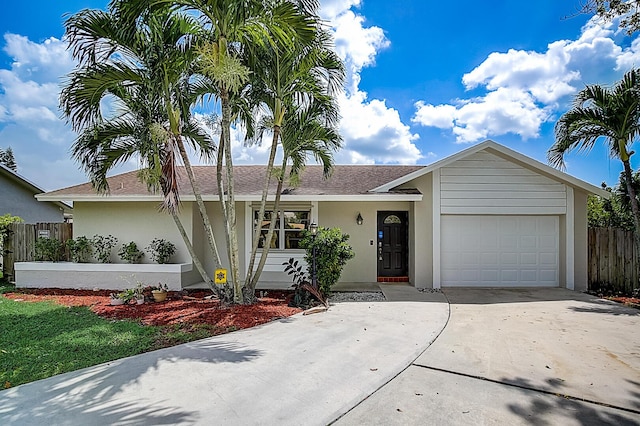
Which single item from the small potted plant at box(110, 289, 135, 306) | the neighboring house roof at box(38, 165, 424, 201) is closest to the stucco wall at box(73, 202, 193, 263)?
the neighboring house roof at box(38, 165, 424, 201)

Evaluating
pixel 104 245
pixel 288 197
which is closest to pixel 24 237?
pixel 104 245

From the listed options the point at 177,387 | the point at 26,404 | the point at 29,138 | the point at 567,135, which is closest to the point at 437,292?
the point at 567,135

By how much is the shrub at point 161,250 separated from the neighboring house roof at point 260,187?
1.35 m

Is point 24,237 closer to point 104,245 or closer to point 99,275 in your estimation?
point 104,245

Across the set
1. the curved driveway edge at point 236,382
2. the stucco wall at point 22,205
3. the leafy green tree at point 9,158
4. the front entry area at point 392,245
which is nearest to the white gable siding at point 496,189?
the front entry area at point 392,245

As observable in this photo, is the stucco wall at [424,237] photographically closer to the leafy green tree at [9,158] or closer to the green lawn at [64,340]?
the green lawn at [64,340]

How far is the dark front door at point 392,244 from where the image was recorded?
459 inches

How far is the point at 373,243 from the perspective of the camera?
11.5 meters

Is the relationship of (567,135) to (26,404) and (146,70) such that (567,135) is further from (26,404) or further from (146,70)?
(26,404)

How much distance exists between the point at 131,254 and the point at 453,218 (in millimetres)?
9582

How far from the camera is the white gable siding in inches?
409

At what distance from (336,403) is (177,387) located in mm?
1792

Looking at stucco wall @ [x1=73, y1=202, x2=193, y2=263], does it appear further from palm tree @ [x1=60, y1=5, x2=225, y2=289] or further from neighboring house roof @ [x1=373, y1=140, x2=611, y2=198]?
neighboring house roof @ [x1=373, y1=140, x2=611, y2=198]

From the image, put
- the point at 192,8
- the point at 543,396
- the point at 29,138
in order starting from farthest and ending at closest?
the point at 29,138 → the point at 192,8 → the point at 543,396
